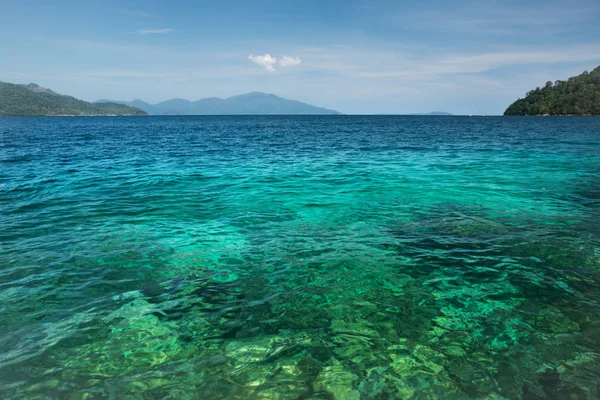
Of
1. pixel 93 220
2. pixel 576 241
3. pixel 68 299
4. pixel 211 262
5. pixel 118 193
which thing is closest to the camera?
pixel 68 299

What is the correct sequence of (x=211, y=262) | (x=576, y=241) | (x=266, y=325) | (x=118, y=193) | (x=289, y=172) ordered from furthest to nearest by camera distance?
(x=289, y=172) < (x=118, y=193) < (x=576, y=241) < (x=211, y=262) < (x=266, y=325)

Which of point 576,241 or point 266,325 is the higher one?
point 576,241

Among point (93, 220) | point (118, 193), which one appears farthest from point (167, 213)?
point (118, 193)

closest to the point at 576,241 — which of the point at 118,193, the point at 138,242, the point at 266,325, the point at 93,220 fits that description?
the point at 266,325

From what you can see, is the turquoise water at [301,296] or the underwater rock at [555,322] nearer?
the turquoise water at [301,296]

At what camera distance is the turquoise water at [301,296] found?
18.0ft

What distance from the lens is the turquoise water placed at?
5496mm

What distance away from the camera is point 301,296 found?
26.0 feet

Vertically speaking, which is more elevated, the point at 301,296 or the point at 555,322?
the point at 555,322

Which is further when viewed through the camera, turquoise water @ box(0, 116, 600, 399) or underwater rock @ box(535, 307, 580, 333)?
underwater rock @ box(535, 307, 580, 333)

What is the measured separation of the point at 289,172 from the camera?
24.9 m

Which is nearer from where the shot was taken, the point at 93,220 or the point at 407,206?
the point at 93,220

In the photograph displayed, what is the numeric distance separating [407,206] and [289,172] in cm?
1126

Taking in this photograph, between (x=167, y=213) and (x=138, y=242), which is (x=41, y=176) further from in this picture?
(x=138, y=242)
